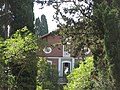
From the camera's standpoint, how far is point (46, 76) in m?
27.4

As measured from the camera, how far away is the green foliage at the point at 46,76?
85.8ft

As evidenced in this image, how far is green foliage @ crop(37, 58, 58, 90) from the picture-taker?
26.1 metres

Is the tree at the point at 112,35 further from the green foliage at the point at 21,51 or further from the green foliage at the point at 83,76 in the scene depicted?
the green foliage at the point at 83,76

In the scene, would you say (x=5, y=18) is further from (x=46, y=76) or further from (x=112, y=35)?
(x=46, y=76)

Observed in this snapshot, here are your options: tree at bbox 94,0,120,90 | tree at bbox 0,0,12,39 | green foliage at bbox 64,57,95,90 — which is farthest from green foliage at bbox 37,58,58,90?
tree at bbox 94,0,120,90

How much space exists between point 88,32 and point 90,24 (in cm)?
54

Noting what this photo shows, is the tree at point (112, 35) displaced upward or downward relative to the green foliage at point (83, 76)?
upward

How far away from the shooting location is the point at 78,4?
14758 mm

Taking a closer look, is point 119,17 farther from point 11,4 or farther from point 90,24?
point 11,4

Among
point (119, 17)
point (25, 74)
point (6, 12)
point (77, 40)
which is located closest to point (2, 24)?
point (6, 12)

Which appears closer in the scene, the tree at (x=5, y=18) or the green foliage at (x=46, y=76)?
the tree at (x=5, y=18)

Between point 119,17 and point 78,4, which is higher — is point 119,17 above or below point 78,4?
below

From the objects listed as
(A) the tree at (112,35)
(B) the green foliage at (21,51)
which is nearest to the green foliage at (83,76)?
(B) the green foliage at (21,51)

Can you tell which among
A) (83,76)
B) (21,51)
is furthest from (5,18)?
(83,76)
